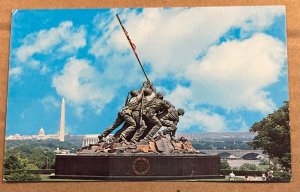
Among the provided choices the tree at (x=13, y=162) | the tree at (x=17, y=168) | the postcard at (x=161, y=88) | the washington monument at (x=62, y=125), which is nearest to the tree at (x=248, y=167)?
the postcard at (x=161, y=88)

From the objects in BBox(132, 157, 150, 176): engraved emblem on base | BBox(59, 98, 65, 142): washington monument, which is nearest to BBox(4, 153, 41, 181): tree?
BBox(59, 98, 65, 142): washington monument

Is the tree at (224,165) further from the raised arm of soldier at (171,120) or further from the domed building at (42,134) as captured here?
the domed building at (42,134)

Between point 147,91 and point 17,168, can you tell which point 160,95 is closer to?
point 147,91

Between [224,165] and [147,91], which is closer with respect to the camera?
[224,165]

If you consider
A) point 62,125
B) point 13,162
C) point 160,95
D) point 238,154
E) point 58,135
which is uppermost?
point 160,95

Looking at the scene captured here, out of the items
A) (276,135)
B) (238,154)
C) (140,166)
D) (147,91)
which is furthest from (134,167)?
(276,135)

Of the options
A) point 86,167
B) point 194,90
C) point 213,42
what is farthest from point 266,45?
point 86,167
